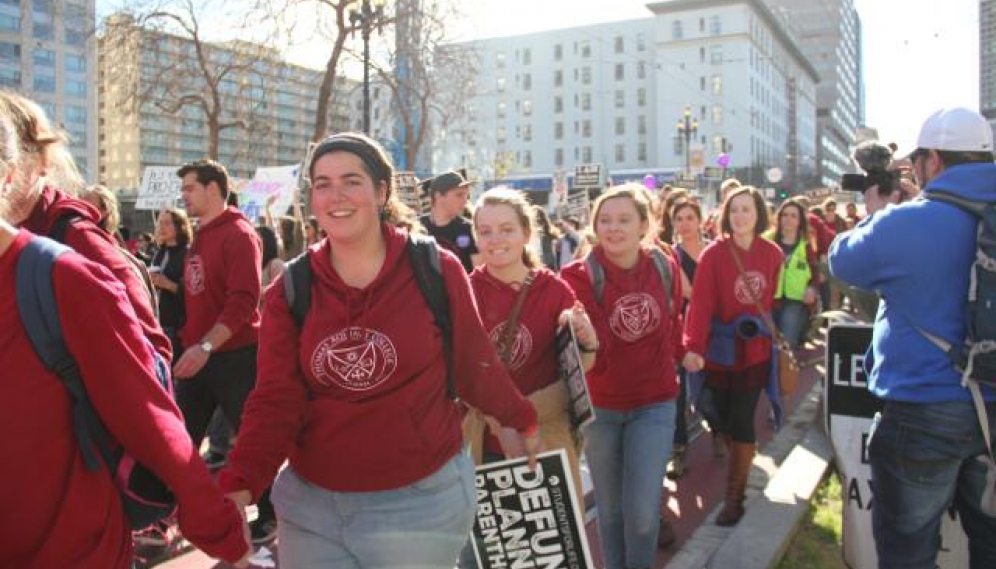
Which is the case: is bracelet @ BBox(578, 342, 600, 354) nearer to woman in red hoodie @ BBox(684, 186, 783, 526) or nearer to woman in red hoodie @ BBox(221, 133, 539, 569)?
woman in red hoodie @ BBox(221, 133, 539, 569)

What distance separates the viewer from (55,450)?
1.83 meters

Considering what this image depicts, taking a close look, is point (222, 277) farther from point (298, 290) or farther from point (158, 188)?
point (158, 188)

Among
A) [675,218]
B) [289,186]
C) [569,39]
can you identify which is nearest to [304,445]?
[675,218]

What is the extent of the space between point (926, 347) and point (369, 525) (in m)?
2.01

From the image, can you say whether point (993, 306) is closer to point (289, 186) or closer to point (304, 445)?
point (304, 445)

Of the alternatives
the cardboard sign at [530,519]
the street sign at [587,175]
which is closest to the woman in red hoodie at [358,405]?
the cardboard sign at [530,519]

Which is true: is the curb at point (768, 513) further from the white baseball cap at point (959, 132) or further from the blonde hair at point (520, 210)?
the white baseball cap at point (959, 132)

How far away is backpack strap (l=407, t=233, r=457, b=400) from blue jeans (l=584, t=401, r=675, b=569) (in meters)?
1.68

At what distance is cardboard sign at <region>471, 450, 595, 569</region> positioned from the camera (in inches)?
130

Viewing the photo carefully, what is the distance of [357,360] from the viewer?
2.50 metres

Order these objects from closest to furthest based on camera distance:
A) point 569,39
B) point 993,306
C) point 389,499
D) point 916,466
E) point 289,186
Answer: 1. point 389,499
2. point 993,306
3. point 916,466
4. point 289,186
5. point 569,39

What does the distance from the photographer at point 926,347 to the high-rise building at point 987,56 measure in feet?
62.2

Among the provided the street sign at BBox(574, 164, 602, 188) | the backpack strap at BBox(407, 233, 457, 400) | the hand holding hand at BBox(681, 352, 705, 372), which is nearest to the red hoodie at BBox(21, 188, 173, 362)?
the backpack strap at BBox(407, 233, 457, 400)

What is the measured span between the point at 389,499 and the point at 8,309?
3.83ft
